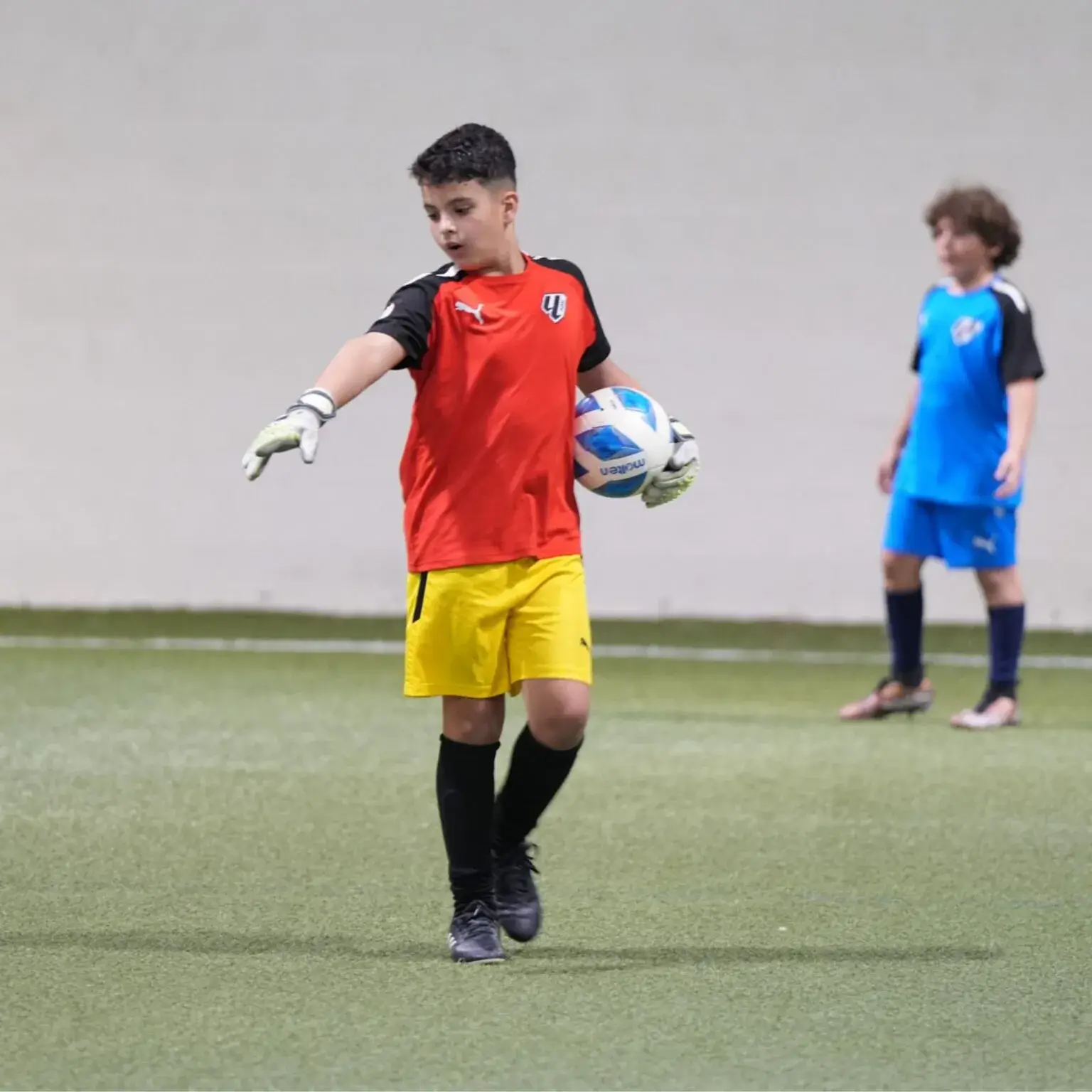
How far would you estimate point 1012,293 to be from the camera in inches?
252

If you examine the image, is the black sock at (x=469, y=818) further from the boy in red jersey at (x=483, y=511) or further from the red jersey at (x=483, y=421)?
the red jersey at (x=483, y=421)

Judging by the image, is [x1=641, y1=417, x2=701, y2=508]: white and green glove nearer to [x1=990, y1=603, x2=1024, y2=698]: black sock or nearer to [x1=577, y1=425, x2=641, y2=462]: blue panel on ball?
[x1=577, y1=425, x2=641, y2=462]: blue panel on ball

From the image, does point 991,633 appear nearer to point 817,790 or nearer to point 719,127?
point 817,790

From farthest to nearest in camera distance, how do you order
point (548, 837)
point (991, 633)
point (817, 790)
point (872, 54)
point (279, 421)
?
point (872, 54), point (991, 633), point (817, 790), point (548, 837), point (279, 421)

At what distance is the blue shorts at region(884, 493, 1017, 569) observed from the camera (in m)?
6.41

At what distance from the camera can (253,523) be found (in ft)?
31.7

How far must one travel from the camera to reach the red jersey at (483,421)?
3346mm

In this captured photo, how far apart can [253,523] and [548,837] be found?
17.7ft

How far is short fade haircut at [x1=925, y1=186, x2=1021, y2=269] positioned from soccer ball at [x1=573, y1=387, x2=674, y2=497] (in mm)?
3017

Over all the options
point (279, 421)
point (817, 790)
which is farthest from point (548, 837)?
point (279, 421)

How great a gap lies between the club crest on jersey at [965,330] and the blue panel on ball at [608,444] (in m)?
3.15

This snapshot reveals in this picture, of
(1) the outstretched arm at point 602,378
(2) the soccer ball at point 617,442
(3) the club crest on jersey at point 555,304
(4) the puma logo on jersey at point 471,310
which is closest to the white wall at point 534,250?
(1) the outstretched arm at point 602,378

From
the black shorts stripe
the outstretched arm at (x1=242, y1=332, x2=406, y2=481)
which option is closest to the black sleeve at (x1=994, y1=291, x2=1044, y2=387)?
the black shorts stripe

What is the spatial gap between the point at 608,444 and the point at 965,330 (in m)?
3.19
